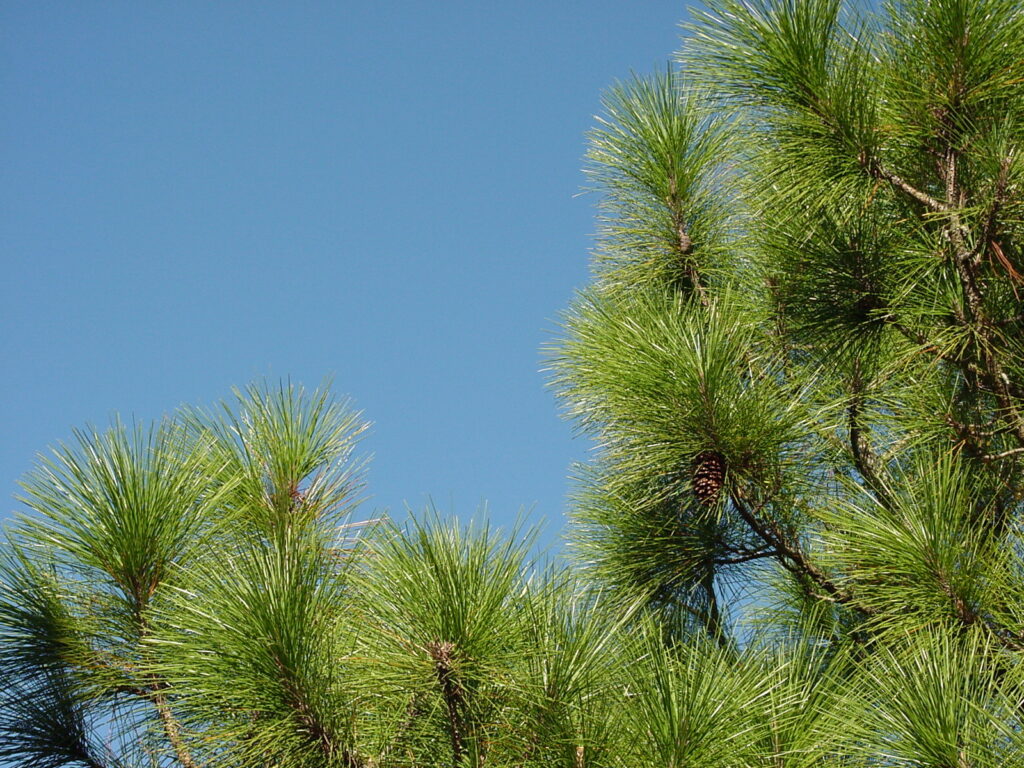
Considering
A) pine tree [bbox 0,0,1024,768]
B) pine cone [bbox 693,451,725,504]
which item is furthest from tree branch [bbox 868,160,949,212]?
pine cone [bbox 693,451,725,504]

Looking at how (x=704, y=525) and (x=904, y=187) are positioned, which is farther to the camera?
(x=704, y=525)

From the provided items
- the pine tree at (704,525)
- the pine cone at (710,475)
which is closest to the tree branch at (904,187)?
the pine tree at (704,525)

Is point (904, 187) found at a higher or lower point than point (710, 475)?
higher

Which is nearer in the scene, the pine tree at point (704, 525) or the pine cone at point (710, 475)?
the pine tree at point (704, 525)

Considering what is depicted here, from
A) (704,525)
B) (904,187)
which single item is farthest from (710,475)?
(904,187)

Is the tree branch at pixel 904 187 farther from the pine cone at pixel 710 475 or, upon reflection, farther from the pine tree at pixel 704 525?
the pine cone at pixel 710 475

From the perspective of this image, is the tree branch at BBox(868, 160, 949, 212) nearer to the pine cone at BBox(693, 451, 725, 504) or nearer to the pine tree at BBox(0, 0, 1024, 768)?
the pine tree at BBox(0, 0, 1024, 768)

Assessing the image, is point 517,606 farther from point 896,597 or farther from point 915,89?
point 915,89

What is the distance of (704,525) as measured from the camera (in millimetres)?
2348

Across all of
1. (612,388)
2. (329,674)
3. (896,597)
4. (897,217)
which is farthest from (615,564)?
(329,674)

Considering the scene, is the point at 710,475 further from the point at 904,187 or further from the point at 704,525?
the point at 904,187

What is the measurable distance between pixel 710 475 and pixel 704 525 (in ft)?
1.00

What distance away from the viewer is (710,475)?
2.07 meters

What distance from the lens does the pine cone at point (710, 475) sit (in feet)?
6.79
